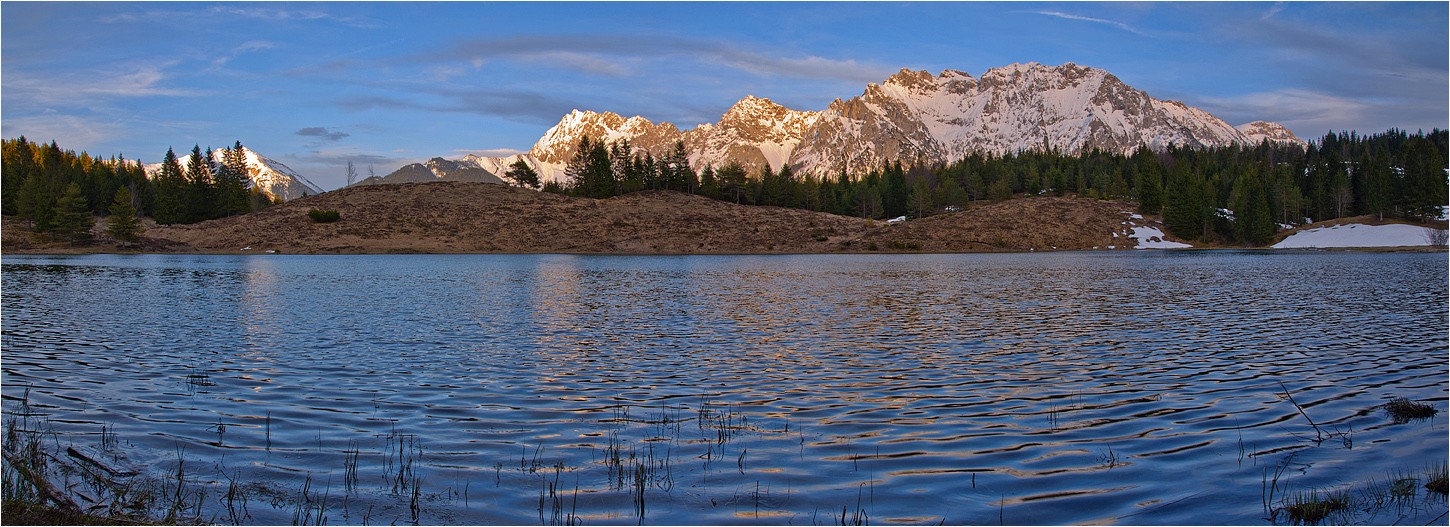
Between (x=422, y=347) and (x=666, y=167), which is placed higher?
(x=666, y=167)

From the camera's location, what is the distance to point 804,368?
1927 centimetres

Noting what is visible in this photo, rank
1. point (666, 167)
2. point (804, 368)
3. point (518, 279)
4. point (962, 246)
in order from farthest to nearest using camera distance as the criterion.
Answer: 1. point (666, 167)
2. point (962, 246)
3. point (518, 279)
4. point (804, 368)

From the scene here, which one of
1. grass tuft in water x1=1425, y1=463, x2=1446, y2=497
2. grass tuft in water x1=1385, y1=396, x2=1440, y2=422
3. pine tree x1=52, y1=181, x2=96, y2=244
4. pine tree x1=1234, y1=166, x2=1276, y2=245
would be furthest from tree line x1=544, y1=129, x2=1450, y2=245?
grass tuft in water x1=1425, y1=463, x2=1446, y2=497

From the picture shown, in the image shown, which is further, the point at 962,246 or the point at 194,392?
the point at 962,246

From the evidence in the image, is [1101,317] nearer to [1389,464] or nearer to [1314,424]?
[1314,424]

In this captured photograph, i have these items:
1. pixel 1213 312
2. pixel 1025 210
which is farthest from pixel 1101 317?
pixel 1025 210

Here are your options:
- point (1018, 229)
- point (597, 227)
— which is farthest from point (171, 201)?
point (1018, 229)

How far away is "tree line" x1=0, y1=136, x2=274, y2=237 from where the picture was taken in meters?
126

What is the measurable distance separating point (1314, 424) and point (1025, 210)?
492 feet

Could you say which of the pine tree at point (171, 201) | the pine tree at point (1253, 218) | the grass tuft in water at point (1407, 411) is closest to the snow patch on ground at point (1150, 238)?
the pine tree at point (1253, 218)

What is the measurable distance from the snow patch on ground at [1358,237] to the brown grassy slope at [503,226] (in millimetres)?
73236

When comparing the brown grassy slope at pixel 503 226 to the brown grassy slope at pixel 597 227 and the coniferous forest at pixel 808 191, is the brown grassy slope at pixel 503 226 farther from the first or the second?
the coniferous forest at pixel 808 191

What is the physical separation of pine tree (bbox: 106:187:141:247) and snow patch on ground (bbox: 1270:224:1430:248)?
604ft

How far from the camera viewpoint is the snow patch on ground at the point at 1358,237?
→ 5030 inches
